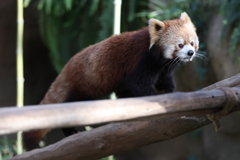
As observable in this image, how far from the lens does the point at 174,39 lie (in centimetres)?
181

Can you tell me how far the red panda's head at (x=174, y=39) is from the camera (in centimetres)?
177

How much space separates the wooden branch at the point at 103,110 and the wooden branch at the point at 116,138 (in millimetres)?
382

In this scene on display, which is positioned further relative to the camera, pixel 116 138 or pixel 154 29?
pixel 154 29

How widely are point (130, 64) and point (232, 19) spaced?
37.3 inches

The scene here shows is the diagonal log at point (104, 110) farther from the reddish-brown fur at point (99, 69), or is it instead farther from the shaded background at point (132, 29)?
the shaded background at point (132, 29)

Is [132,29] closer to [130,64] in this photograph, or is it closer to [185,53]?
[130,64]

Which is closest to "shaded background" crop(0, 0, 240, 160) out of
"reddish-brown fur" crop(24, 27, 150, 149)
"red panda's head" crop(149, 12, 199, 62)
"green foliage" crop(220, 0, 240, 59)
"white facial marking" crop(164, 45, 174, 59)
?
"green foliage" crop(220, 0, 240, 59)

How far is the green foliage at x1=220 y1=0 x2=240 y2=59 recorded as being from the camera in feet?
7.36

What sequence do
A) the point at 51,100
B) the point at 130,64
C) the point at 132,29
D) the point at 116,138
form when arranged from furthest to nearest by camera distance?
the point at 132,29 → the point at 51,100 → the point at 130,64 → the point at 116,138

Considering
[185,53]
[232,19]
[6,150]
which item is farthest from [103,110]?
[6,150]

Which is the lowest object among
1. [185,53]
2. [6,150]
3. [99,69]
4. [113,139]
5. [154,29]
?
[6,150]

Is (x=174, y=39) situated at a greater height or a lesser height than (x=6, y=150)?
greater

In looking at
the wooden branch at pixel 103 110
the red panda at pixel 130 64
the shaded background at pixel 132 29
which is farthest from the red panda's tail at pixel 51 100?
the wooden branch at pixel 103 110

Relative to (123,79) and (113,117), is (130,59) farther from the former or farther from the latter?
(113,117)
